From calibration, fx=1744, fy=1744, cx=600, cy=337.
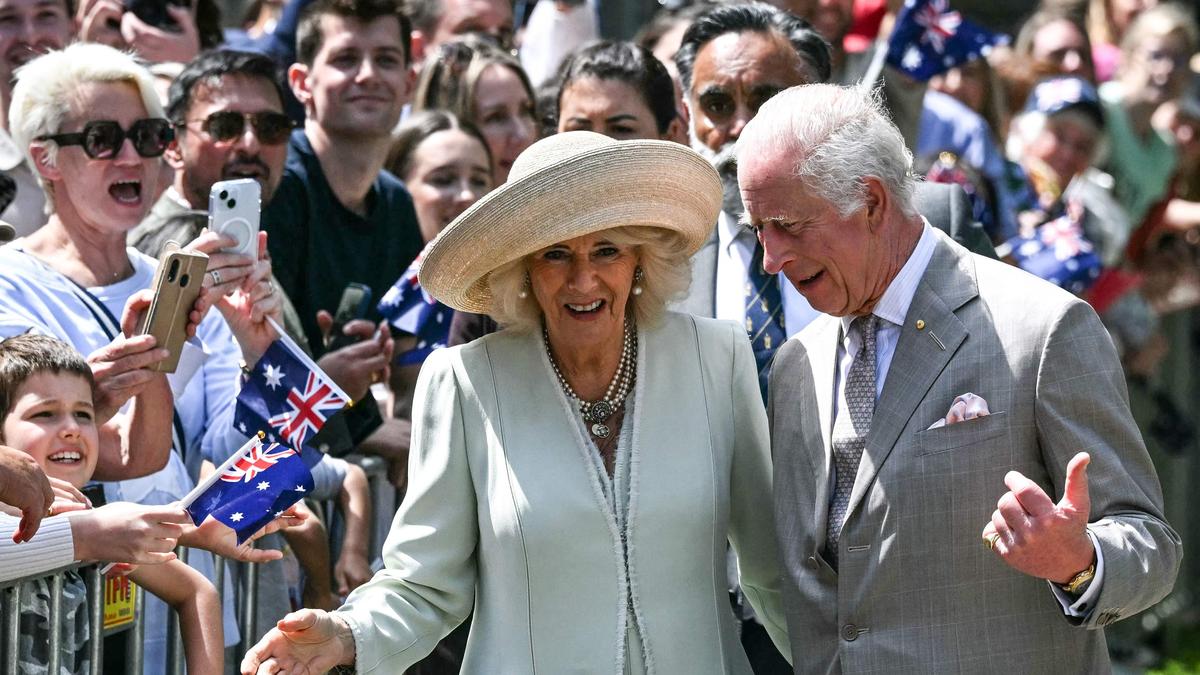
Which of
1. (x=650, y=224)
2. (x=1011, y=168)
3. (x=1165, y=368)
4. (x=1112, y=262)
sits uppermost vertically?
(x=650, y=224)

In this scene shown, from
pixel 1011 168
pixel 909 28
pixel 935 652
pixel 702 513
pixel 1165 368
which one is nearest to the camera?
pixel 935 652

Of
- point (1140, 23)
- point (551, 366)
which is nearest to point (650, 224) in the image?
point (551, 366)

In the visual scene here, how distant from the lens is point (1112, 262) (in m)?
8.34

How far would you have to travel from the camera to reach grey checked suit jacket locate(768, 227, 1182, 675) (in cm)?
360

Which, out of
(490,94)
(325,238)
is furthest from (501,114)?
(325,238)

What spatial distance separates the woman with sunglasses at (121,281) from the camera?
461 cm

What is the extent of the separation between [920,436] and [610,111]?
7.84ft

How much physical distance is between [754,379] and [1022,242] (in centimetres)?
304

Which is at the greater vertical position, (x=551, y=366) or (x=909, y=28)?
(x=909, y=28)

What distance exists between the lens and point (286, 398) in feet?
15.9

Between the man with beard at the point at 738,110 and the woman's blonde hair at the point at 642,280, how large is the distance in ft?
2.55

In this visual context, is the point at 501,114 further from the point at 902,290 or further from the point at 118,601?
the point at 902,290

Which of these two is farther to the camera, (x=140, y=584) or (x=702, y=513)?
(x=140, y=584)

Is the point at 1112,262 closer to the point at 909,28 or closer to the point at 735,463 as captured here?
the point at 909,28
